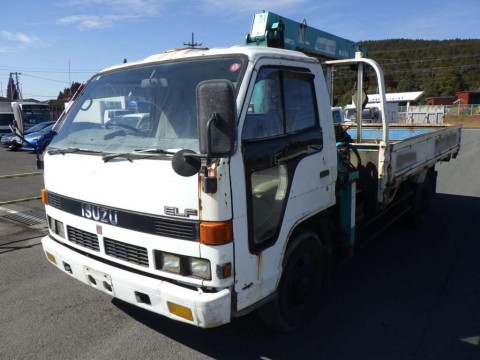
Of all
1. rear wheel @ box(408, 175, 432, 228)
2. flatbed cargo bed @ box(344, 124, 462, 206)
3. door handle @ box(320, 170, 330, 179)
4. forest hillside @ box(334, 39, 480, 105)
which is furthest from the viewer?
forest hillside @ box(334, 39, 480, 105)

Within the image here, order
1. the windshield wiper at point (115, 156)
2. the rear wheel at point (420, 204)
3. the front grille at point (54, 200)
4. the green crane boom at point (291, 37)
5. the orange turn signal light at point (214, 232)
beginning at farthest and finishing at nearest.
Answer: the rear wheel at point (420, 204) < the green crane boom at point (291, 37) < the front grille at point (54, 200) < the windshield wiper at point (115, 156) < the orange turn signal light at point (214, 232)

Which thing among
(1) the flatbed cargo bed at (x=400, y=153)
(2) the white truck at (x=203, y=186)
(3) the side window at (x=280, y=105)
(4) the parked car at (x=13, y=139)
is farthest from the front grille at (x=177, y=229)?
(4) the parked car at (x=13, y=139)

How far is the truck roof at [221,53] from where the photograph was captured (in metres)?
2.84

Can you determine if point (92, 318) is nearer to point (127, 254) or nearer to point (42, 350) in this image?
point (42, 350)

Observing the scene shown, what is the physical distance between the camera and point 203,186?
2.36 metres

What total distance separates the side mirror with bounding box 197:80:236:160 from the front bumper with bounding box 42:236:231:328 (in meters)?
0.90

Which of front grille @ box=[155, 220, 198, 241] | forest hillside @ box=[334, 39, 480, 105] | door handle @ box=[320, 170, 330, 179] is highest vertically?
forest hillside @ box=[334, 39, 480, 105]

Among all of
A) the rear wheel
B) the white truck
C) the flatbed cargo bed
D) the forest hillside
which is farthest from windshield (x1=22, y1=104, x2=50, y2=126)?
the forest hillside

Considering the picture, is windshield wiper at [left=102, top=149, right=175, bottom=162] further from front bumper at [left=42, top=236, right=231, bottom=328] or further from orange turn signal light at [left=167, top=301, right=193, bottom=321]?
orange turn signal light at [left=167, top=301, right=193, bottom=321]

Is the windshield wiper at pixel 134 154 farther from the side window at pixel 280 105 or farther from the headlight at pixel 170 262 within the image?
the headlight at pixel 170 262

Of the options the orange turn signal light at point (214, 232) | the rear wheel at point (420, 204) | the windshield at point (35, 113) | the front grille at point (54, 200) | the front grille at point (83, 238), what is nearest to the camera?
the orange turn signal light at point (214, 232)

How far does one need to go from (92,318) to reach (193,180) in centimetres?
206

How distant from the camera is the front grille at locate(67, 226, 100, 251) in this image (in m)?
2.99

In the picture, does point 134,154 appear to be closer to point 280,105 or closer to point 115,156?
point 115,156
